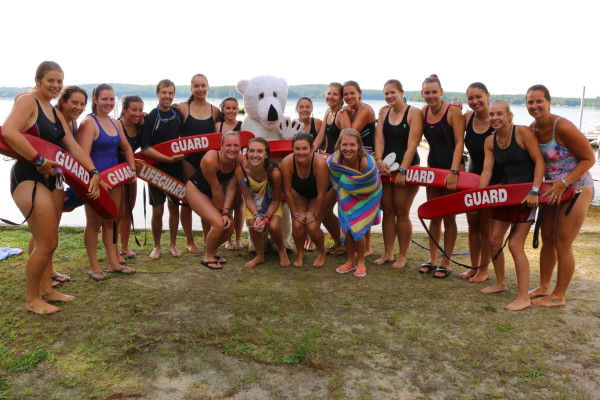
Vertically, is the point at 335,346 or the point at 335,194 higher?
the point at 335,194

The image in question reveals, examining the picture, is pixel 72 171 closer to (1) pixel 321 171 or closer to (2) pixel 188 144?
(2) pixel 188 144

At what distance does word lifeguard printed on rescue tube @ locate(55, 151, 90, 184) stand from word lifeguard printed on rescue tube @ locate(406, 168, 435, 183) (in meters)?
2.79

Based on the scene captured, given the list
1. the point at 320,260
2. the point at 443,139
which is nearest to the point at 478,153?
the point at 443,139

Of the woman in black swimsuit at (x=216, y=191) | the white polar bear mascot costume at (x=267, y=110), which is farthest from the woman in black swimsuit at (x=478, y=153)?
the woman in black swimsuit at (x=216, y=191)

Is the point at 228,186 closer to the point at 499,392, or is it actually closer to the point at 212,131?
the point at 212,131

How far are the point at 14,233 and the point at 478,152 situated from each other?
5521 millimetres

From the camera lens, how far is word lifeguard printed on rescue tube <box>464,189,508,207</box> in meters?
3.69

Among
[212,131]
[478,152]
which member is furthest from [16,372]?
[478,152]

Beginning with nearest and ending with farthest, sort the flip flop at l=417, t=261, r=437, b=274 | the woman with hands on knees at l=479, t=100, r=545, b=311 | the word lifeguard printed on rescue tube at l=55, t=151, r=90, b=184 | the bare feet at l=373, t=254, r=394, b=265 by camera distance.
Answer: the word lifeguard printed on rescue tube at l=55, t=151, r=90, b=184 → the woman with hands on knees at l=479, t=100, r=545, b=311 → the flip flop at l=417, t=261, r=437, b=274 → the bare feet at l=373, t=254, r=394, b=265

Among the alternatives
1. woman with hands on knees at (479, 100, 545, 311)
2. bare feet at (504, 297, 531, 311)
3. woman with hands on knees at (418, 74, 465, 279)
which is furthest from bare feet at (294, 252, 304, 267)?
bare feet at (504, 297, 531, 311)

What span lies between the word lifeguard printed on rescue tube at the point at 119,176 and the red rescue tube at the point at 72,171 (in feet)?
0.61

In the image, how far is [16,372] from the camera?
270 centimetres

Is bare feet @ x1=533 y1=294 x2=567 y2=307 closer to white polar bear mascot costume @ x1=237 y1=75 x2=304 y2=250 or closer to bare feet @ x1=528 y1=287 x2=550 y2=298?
bare feet @ x1=528 y1=287 x2=550 y2=298

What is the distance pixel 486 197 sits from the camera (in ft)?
12.3
